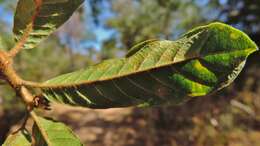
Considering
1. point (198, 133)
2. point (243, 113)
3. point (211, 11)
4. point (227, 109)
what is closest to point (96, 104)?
point (211, 11)

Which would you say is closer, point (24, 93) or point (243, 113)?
point (24, 93)

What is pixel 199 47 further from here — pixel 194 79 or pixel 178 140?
pixel 178 140

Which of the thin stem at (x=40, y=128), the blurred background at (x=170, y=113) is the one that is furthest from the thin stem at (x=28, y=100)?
the blurred background at (x=170, y=113)

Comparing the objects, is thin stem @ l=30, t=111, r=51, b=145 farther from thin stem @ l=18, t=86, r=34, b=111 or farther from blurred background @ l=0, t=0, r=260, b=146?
blurred background @ l=0, t=0, r=260, b=146

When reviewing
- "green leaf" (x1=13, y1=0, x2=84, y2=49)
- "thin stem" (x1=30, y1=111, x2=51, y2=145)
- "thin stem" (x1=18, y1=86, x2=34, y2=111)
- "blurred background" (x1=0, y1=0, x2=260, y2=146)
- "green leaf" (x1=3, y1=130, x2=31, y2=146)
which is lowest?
"blurred background" (x1=0, y1=0, x2=260, y2=146)

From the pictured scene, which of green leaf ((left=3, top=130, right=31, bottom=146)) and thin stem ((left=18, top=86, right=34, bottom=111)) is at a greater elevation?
thin stem ((left=18, top=86, right=34, bottom=111))

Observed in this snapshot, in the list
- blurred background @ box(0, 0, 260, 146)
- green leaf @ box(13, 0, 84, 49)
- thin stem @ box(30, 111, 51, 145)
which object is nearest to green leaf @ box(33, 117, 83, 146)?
thin stem @ box(30, 111, 51, 145)

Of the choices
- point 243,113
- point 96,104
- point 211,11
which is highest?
point 96,104
